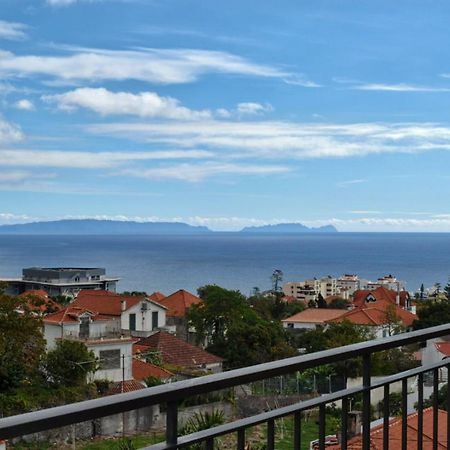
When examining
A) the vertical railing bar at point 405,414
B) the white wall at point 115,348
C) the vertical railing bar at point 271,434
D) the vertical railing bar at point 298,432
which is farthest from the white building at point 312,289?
the vertical railing bar at point 271,434

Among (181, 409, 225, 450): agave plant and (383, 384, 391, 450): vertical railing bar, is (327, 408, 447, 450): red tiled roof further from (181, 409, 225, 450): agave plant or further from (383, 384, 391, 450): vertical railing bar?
(181, 409, 225, 450): agave plant

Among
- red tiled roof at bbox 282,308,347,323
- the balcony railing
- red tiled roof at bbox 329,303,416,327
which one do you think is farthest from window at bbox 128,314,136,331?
the balcony railing

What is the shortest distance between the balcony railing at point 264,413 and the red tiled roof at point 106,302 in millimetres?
31776

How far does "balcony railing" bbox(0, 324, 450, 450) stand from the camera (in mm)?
1324

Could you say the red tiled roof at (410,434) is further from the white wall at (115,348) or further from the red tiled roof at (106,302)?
the red tiled roof at (106,302)

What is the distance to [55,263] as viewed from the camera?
131125 millimetres

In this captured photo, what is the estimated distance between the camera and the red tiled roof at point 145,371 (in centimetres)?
2105

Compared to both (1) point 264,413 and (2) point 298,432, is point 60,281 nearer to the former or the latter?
(2) point 298,432

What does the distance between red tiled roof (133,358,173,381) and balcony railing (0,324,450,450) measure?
18.6 m

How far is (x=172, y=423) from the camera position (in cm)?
157

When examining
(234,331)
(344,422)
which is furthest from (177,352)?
(344,422)

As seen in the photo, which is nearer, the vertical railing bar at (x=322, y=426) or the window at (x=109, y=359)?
→ the vertical railing bar at (x=322, y=426)

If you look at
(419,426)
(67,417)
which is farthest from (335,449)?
(67,417)

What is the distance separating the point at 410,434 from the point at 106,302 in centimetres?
3402
